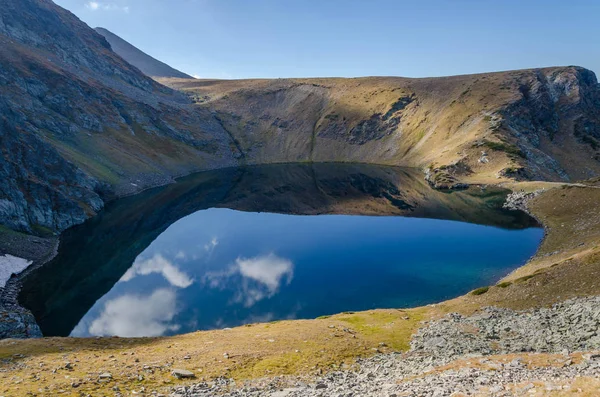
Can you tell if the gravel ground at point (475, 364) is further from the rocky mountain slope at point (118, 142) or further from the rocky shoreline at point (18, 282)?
the rocky mountain slope at point (118, 142)

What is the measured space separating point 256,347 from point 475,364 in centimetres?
1772

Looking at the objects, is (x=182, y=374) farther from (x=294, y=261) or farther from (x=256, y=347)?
(x=294, y=261)

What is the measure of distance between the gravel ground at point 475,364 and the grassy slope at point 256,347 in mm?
1603

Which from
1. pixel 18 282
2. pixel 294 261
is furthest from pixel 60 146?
pixel 294 261

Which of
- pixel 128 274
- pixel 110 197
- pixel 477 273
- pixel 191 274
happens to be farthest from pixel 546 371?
pixel 110 197

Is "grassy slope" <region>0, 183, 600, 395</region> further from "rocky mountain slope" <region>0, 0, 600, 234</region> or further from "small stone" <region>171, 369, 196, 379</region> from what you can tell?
"rocky mountain slope" <region>0, 0, 600, 234</region>

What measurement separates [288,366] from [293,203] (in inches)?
4097

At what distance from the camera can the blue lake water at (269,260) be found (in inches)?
2165

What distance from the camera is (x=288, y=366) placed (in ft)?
92.7

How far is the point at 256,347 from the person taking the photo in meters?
32.8

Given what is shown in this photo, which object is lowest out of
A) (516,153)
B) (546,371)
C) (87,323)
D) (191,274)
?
(546,371)

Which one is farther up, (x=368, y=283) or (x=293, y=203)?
(x=293, y=203)

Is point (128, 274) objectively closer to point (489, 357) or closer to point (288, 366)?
point (288, 366)

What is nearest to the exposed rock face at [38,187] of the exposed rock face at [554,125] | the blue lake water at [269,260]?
the blue lake water at [269,260]
